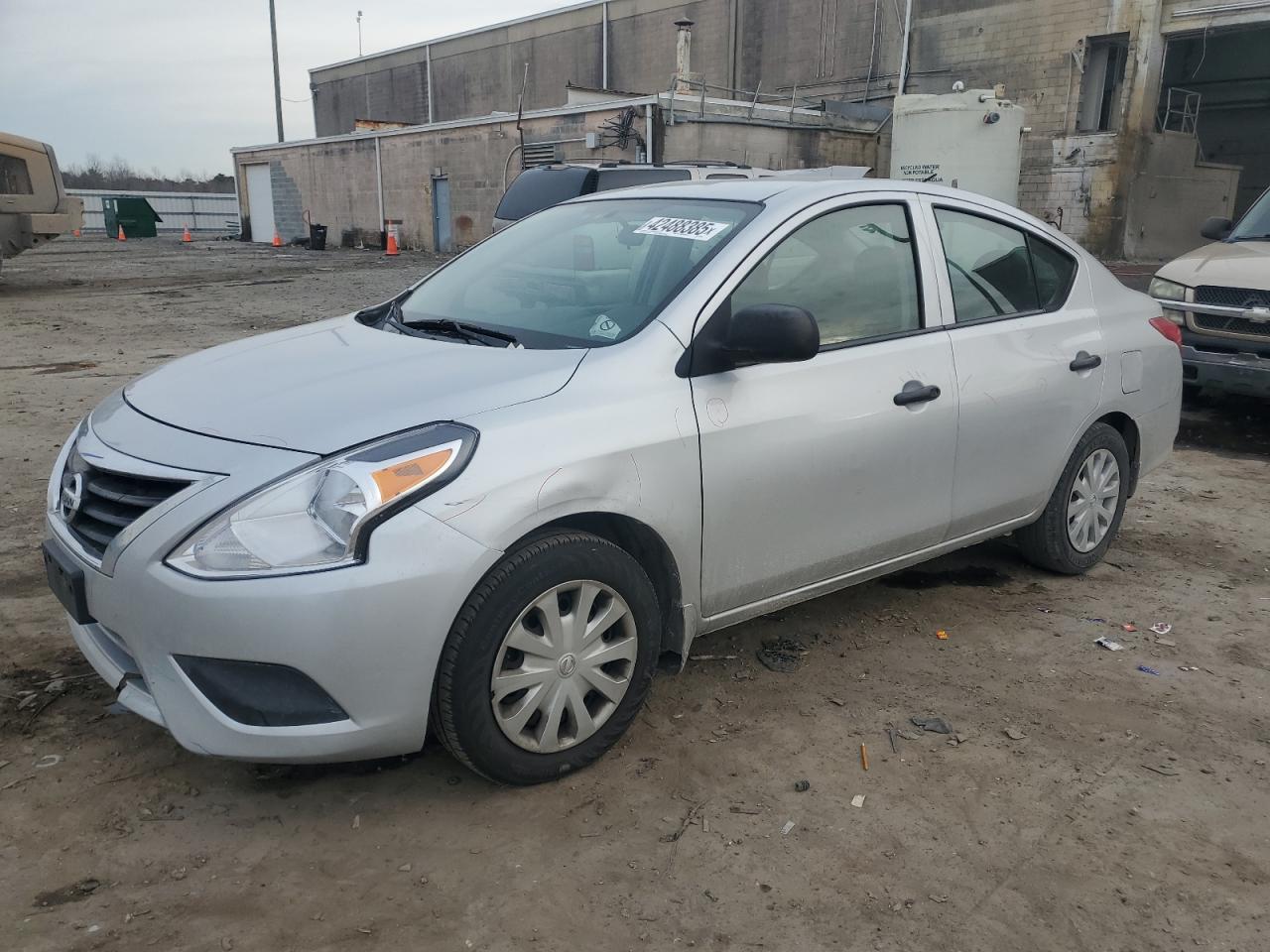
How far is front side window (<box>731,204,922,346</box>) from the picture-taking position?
3.45 meters

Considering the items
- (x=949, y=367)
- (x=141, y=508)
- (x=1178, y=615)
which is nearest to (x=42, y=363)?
(x=141, y=508)

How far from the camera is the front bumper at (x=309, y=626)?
2459 millimetres

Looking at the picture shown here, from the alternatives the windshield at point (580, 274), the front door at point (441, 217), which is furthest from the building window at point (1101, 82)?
the windshield at point (580, 274)

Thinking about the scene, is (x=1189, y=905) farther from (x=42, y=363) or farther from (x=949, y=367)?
(x=42, y=363)

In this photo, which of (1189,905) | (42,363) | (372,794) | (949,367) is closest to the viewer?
(1189,905)

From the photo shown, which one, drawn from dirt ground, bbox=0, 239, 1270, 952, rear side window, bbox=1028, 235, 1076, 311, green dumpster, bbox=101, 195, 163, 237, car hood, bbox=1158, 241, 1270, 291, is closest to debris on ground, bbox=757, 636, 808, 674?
dirt ground, bbox=0, 239, 1270, 952

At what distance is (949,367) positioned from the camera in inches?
149

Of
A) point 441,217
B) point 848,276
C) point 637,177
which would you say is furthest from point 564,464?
point 441,217

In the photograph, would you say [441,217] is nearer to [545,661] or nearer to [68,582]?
[68,582]

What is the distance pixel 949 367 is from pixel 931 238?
A: 0.51 meters

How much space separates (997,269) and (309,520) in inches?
115

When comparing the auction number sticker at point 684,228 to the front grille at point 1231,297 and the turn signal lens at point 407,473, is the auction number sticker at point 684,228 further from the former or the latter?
the front grille at point 1231,297

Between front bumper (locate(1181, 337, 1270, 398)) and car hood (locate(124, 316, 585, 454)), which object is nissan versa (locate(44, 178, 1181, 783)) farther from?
front bumper (locate(1181, 337, 1270, 398))

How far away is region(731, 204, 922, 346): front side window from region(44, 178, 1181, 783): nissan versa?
0.01 metres
